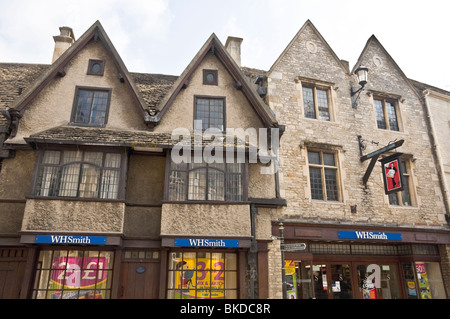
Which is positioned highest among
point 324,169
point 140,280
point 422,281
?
point 324,169

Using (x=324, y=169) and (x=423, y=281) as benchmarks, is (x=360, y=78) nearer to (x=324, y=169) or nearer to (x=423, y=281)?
(x=324, y=169)

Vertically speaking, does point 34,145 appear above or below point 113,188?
above

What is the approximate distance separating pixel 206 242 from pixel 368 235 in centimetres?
637

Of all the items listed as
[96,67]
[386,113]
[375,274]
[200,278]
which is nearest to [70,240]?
[200,278]

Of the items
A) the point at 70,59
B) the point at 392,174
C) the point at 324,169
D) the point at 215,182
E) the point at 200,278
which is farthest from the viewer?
the point at 324,169

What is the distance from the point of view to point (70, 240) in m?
9.82

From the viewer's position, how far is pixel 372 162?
43.1ft

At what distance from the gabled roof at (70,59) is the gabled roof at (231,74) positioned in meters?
0.98

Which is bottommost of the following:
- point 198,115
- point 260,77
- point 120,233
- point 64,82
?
point 120,233

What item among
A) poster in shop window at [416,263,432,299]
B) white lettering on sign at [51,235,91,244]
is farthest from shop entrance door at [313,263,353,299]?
white lettering on sign at [51,235,91,244]

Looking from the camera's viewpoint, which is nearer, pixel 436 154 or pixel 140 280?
pixel 140 280

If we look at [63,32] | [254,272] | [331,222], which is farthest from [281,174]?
[63,32]

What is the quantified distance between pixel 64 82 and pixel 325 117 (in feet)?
Result: 33.9
